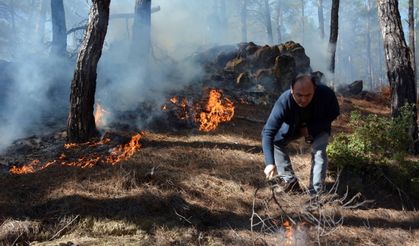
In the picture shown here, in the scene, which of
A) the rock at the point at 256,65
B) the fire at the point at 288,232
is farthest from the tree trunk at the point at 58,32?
the fire at the point at 288,232

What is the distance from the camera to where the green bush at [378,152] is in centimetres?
575

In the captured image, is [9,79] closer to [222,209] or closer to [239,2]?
[222,209]

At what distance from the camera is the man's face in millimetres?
4234

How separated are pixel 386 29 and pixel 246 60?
282 inches

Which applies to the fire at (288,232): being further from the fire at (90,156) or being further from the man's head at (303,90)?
the fire at (90,156)

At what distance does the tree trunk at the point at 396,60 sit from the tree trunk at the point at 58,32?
33.8 feet

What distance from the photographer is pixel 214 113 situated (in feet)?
29.5

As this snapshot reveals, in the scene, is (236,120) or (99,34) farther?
(236,120)

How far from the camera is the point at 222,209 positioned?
16.8 feet

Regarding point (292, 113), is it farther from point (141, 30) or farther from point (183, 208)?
point (141, 30)

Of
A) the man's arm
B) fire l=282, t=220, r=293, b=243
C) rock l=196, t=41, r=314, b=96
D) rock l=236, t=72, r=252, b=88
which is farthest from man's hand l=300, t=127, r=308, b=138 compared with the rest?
rock l=236, t=72, r=252, b=88

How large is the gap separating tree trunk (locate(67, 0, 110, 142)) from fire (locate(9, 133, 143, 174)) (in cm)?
29

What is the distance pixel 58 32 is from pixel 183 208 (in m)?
11.4

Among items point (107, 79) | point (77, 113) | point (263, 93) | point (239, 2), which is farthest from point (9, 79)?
point (239, 2)
